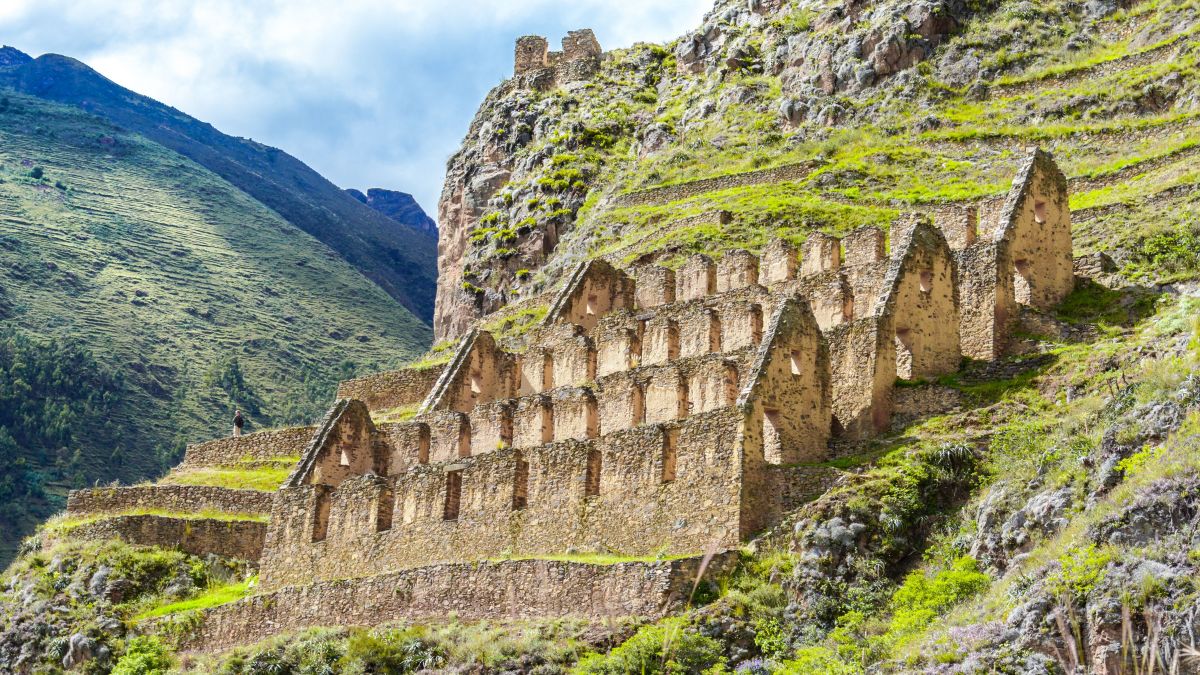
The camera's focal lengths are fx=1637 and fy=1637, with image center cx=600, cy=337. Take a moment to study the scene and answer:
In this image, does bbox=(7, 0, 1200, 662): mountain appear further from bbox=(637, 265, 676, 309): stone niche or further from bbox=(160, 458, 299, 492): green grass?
bbox=(637, 265, 676, 309): stone niche

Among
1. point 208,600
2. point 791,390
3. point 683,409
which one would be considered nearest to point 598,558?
point 791,390

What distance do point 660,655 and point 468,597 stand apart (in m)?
7.24

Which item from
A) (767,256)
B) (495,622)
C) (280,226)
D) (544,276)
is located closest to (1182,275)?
(767,256)

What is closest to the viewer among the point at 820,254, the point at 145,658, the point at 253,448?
the point at 145,658

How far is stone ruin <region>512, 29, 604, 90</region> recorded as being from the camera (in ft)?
314

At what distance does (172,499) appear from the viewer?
4691 centimetres

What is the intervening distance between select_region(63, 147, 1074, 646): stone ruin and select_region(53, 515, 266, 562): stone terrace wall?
122 centimetres

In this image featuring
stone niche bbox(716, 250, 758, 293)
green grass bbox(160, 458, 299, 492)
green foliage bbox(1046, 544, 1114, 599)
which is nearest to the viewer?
green foliage bbox(1046, 544, 1114, 599)

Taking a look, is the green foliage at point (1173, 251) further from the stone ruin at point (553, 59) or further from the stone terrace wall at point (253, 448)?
the stone ruin at point (553, 59)

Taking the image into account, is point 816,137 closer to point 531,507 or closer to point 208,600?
point 208,600

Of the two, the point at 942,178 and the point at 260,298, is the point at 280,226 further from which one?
the point at 942,178

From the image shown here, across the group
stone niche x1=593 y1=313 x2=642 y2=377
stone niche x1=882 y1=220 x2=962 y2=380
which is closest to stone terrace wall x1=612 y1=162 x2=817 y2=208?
stone niche x1=593 y1=313 x2=642 y2=377

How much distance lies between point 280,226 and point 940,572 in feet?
437

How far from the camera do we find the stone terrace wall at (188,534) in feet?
147
